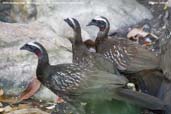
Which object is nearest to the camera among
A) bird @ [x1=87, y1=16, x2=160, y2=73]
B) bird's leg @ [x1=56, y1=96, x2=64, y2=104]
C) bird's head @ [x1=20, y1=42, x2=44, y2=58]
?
bird's head @ [x1=20, y1=42, x2=44, y2=58]

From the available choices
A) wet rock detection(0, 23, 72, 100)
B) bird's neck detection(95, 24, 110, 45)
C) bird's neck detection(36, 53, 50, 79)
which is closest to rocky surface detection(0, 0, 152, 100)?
wet rock detection(0, 23, 72, 100)

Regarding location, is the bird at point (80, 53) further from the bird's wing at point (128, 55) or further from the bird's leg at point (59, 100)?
the bird's leg at point (59, 100)

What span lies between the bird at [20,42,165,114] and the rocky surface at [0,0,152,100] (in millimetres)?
606

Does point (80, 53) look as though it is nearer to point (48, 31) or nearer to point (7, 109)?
point (7, 109)

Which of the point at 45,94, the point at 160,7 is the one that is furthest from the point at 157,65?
the point at 160,7

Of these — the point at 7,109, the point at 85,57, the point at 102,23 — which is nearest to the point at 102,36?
the point at 102,23

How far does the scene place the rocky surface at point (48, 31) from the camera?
7.15m

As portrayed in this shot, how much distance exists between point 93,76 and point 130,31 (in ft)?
7.75

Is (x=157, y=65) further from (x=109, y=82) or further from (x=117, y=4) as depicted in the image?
(x=117, y=4)

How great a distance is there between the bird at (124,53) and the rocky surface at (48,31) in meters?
0.48

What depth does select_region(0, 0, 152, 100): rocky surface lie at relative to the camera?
23.5ft

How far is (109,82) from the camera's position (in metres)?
6.10

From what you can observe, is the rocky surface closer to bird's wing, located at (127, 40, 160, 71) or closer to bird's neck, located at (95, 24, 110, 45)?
bird's neck, located at (95, 24, 110, 45)

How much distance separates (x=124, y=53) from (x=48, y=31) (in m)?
1.27
